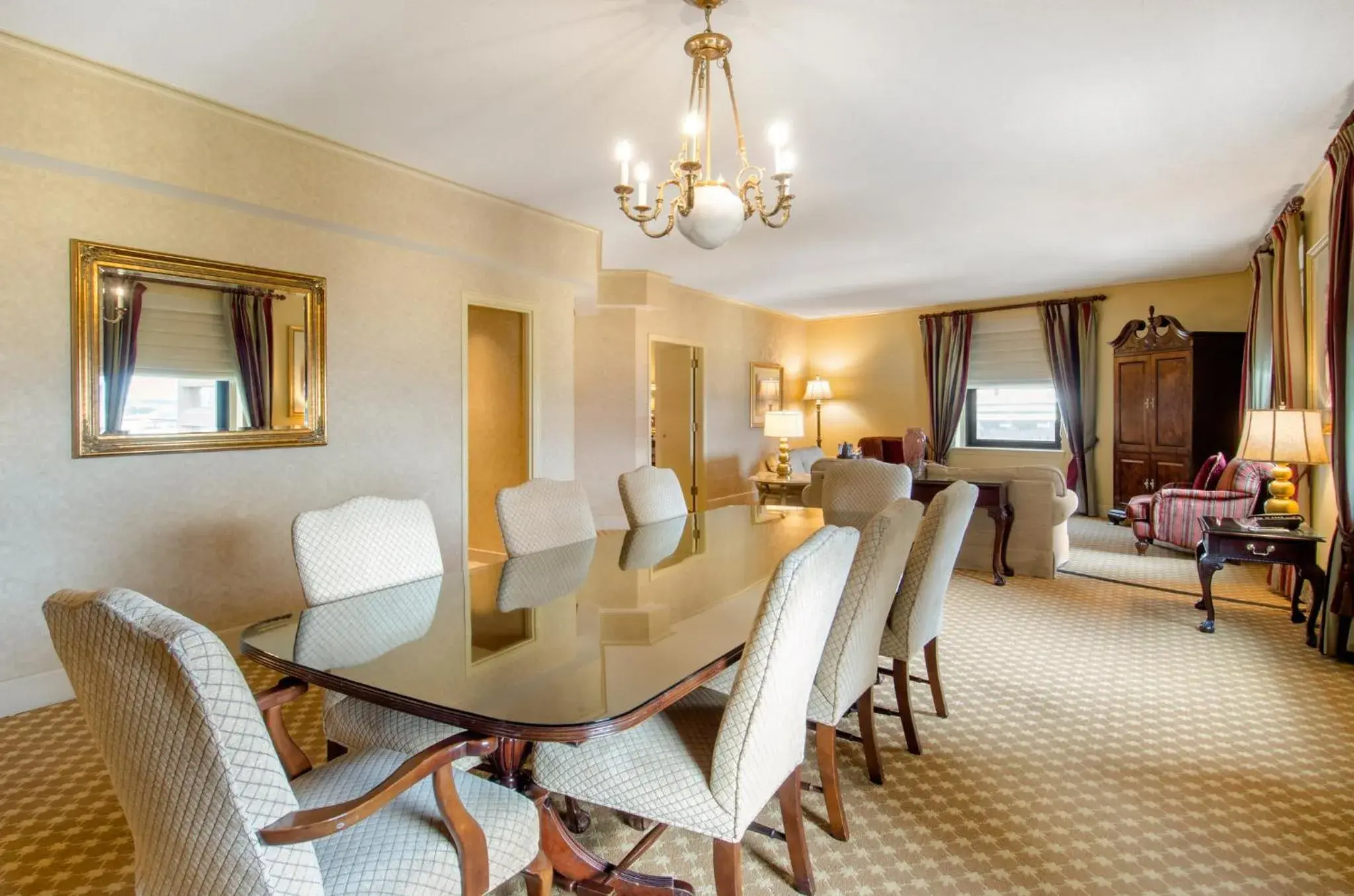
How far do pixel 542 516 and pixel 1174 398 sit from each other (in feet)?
21.0

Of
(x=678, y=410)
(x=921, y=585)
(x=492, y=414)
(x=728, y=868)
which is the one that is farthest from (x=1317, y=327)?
(x=492, y=414)

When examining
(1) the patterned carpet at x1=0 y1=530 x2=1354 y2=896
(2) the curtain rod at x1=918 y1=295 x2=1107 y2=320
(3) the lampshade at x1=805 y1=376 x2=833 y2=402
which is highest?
(2) the curtain rod at x1=918 y1=295 x2=1107 y2=320

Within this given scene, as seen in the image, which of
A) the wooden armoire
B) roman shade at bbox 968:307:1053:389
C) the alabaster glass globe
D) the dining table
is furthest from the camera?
roman shade at bbox 968:307:1053:389

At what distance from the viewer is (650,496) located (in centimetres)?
360

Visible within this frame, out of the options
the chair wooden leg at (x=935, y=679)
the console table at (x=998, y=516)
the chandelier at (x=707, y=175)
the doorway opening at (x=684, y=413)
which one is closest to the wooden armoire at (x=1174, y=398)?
the console table at (x=998, y=516)

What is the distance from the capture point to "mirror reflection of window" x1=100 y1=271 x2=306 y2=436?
304 centimetres

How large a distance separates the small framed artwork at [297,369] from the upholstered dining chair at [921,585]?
3030 mm

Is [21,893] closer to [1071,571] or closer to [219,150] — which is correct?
[219,150]

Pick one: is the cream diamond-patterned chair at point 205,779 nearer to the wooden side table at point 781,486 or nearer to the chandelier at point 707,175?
the chandelier at point 707,175

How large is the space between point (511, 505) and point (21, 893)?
5.54 ft

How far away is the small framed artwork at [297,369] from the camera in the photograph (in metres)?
3.60

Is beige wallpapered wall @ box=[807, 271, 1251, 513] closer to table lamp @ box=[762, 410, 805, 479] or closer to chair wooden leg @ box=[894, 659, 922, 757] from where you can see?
table lamp @ box=[762, 410, 805, 479]

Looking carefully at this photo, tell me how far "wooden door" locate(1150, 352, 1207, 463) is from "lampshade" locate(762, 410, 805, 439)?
11.1 ft

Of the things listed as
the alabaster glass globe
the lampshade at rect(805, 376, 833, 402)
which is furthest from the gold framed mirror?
the lampshade at rect(805, 376, 833, 402)
